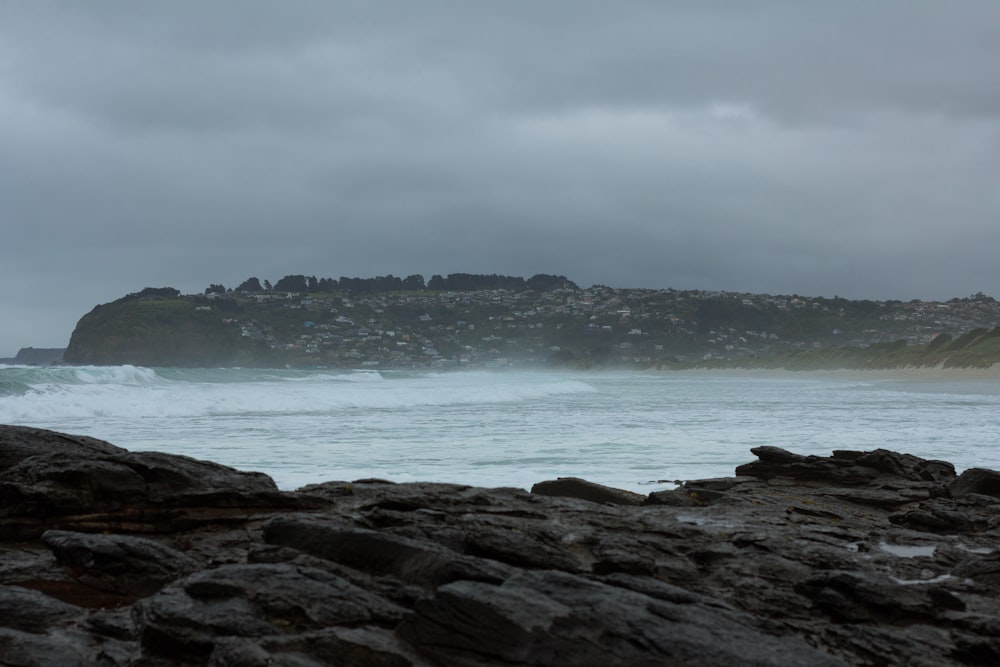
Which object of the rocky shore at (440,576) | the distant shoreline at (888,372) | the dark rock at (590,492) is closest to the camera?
the rocky shore at (440,576)

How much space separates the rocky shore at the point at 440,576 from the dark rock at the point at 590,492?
0.75m

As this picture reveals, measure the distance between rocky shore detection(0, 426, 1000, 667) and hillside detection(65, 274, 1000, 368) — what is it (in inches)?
3314

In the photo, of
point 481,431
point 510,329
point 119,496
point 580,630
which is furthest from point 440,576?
point 510,329

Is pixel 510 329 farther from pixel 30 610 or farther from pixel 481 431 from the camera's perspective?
pixel 30 610

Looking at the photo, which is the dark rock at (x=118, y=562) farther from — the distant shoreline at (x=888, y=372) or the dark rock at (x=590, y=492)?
the distant shoreline at (x=888, y=372)

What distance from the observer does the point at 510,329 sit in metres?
148

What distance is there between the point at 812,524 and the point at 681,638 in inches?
151

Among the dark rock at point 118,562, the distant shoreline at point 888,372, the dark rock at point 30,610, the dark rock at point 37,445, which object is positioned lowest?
the distant shoreline at point 888,372

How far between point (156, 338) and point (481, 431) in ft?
326

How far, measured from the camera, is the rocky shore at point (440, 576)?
15.1 feet

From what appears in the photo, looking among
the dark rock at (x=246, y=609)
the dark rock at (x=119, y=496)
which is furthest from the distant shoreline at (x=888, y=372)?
the dark rock at (x=246, y=609)

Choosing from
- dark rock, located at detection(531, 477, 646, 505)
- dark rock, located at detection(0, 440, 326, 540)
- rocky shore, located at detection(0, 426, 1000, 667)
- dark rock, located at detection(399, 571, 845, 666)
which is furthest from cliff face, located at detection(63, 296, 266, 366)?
dark rock, located at detection(399, 571, 845, 666)

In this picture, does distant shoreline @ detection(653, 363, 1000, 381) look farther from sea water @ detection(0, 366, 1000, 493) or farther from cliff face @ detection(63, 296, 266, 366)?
cliff face @ detection(63, 296, 266, 366)

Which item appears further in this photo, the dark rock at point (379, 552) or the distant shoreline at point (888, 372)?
the distant shoreline at point (888, 372)
